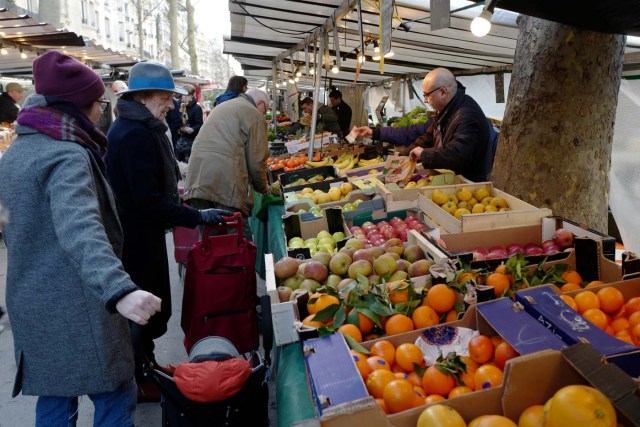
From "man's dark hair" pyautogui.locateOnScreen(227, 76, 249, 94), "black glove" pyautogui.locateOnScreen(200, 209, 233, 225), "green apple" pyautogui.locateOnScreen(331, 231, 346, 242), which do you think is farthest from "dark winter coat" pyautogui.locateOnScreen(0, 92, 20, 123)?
"green apple" pyautogui.locateOnScreen(331, 231, 346, 242)

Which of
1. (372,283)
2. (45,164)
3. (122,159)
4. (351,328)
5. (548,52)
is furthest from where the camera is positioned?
(548,52)

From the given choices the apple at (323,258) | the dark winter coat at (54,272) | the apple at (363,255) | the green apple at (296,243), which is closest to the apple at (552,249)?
the apple at (363,255)

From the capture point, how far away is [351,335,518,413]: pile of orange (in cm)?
150

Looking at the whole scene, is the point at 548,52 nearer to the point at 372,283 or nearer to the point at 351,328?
the point at 372,283

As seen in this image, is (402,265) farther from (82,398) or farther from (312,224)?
(82,398)

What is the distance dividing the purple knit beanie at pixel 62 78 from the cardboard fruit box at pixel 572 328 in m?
1.89

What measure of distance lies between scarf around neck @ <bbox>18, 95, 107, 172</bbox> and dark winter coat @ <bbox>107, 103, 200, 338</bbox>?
0.84 m

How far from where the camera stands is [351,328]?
77.0 inches

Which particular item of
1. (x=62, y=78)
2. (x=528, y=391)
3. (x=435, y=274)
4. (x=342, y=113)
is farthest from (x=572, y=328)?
(x=342, y=113)

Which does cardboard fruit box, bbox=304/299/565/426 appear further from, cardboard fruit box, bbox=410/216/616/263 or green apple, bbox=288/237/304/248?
green apple, bbox=288/237/304/248

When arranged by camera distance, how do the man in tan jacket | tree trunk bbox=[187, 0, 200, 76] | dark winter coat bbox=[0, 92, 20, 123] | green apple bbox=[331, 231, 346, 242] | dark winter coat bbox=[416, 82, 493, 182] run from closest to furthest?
green apple bbox=[331, 231, 346, 242] < dark winter coat bbox=[416, 82, 493, 182] < the man in tan jacket < dark winter coat bbox=[0, 92, 20, 123] < tree trunk bbox=[187, 0, 200, 76]

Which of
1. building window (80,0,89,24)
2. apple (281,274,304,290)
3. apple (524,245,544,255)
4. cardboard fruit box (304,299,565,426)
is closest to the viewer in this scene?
cardboard fruit box (304,299,565,426)

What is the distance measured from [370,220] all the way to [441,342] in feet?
6.15

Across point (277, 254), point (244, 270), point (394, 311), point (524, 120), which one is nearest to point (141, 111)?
point (244, 270)
